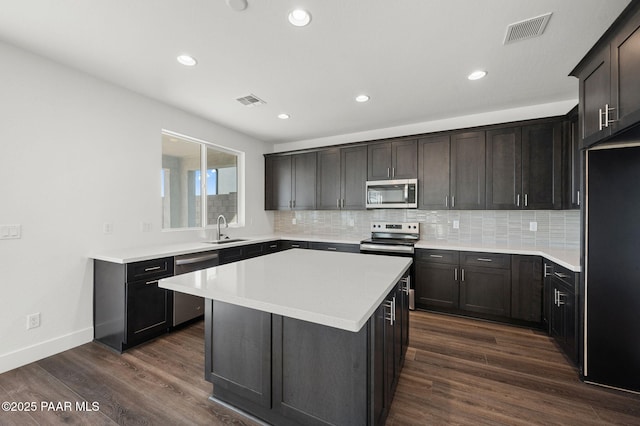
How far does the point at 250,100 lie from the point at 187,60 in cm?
94

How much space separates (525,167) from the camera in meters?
3.36

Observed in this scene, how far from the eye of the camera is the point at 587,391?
6.63 feet

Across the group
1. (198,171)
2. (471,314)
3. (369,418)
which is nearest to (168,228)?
(198,171)

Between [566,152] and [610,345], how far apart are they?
6.95 feet

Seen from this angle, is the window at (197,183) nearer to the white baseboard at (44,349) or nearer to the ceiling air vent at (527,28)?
the white baseboard at (44,349)

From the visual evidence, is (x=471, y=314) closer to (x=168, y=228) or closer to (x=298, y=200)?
(x=298, y=200)

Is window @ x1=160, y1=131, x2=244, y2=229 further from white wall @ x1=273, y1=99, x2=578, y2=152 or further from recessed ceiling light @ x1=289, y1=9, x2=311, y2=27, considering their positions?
recessed ceiling light @ x1=289, y1=9, x2=311, y2=27

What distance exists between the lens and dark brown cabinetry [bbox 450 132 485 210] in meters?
3.60

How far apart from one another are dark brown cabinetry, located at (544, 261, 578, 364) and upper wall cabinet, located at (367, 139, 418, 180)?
6.47 feet

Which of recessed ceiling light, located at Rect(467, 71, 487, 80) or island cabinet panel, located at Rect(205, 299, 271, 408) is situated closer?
island cabinet panel, located at Rect(205, 299, 271, 408)

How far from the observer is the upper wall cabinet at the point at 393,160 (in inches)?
159

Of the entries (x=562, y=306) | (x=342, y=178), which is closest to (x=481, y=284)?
(x=562, y=306)

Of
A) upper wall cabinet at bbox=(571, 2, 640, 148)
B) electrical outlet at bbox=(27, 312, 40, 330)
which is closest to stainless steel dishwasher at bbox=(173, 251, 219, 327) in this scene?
electrical outlet at bbox=(27, 312, 40, 330)

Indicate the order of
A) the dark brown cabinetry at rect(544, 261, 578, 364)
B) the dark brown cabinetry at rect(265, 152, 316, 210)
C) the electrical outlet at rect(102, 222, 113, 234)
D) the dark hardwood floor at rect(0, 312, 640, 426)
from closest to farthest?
the dark hardwood floor at rect(0, 312, 640, 426) → the dark brown cabinetry at rect(544, 261, 578, 364) → the electrical outlet at rect(102, 222, 113, 234) → the dark brown cabinetry at rect(265, 152, 316, 210)
